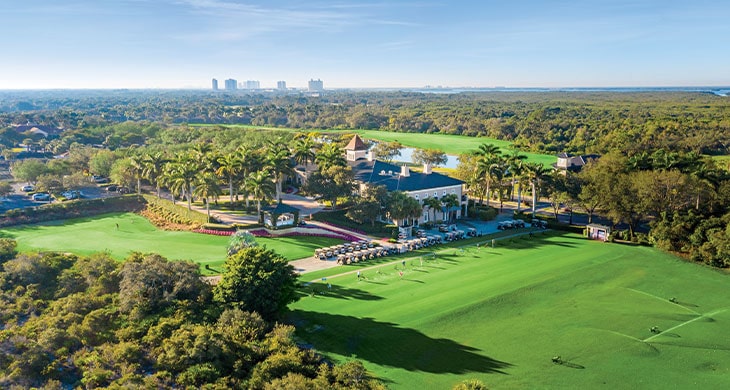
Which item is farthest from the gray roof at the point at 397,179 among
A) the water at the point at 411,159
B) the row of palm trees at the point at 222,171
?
the water at the point at 411,159

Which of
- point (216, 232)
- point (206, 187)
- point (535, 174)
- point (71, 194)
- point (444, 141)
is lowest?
point (216, 232)

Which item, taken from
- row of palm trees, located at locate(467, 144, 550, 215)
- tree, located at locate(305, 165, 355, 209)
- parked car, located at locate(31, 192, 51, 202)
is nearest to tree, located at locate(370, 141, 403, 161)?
row of palm trees, located at locate(467, 144, 550, 215)

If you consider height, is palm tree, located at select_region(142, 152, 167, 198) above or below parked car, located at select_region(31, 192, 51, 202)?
above

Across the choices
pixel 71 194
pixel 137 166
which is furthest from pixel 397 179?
pixel 71 194

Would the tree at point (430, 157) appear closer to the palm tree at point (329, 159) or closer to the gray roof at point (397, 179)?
the gray roof at point (397, 179)

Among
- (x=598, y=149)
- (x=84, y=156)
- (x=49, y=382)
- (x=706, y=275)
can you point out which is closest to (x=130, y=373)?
(x=49, y=382)

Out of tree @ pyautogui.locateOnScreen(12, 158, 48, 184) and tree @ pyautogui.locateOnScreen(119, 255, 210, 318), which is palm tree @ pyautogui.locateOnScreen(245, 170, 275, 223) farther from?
tree @ pyautogui.locateOnScreen(12, 158, 48, 184)

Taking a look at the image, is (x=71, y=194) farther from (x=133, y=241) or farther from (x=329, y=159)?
(x=329, y=159)

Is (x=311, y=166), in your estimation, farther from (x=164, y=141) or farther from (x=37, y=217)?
(x=164, y=141)
